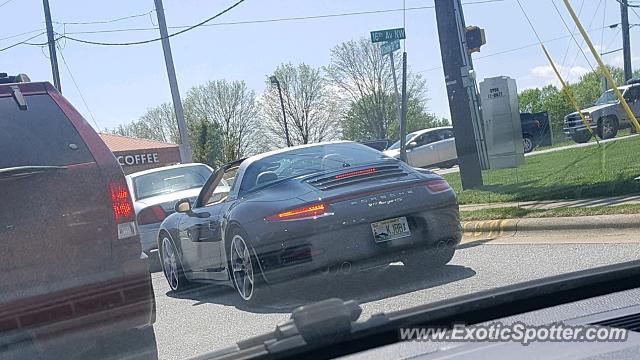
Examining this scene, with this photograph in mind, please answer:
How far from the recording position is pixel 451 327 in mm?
2871

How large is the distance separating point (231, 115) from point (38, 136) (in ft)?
46.5

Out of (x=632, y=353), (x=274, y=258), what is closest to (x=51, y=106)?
(x=274, y=258)

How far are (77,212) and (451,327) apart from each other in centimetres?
229

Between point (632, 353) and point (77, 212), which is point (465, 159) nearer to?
point (77, 212)

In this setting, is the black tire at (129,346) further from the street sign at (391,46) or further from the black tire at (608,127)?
the black tire at (608,127)

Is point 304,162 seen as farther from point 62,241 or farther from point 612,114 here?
point 612,114

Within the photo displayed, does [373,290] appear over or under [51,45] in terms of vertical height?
under

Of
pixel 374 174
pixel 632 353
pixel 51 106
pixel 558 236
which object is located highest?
pixel 51 106

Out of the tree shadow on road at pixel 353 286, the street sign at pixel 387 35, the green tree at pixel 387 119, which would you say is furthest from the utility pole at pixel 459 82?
the tree shadow on road at pixel 353 286

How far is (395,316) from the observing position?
2.86 meters

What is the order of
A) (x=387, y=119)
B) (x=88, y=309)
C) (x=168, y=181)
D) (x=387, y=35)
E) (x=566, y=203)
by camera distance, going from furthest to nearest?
1. (x=387, y=119)
2. (x=387, y=35)
3. (x=168, y=181)
4. (x=566, y=203)
5. (x=88, y=309)

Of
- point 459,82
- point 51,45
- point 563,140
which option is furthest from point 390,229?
point 563,140

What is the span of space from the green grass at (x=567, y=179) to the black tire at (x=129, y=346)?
6456mm

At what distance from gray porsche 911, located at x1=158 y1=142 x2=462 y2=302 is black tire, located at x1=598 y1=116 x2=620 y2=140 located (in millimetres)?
15710
